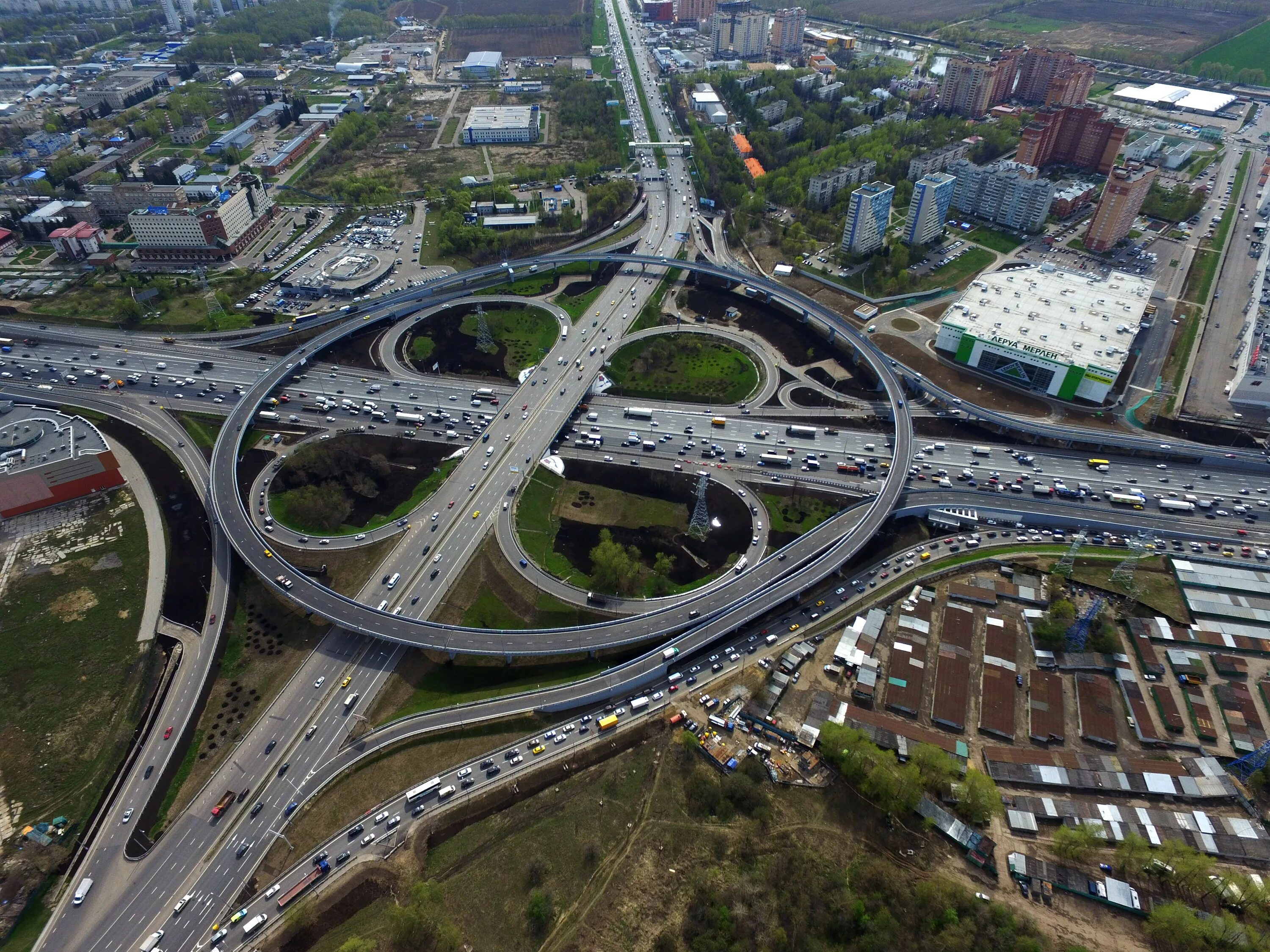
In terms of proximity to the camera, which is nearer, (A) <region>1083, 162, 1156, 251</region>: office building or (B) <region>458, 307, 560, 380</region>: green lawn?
(B) <region>458, 307, 560, 380</region>: green lawn

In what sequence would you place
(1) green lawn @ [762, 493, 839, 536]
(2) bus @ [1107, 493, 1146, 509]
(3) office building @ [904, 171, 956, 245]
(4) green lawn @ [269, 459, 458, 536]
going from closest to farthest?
1. (4) green lawn @ [269, 459, 458, 536]
2. (1) green lawn @ [762, 493, 839, 536]
3. (2) bus @ [1107, 493, 1146, 509]
4. (3) office building @ [904, 171, 956, 245]

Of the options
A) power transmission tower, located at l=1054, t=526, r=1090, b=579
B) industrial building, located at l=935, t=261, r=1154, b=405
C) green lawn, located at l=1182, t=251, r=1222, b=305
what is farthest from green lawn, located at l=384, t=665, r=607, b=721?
green lawn, located at l=1182, t=251, r=1222, b=305

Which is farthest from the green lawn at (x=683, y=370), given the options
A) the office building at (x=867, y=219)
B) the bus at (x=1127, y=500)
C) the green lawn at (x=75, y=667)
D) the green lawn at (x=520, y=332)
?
the green lawn at (x=75, y=667)

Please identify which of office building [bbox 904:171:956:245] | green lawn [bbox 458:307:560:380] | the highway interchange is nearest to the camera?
the highway interchange

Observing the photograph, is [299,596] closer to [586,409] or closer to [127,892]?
[127,892]

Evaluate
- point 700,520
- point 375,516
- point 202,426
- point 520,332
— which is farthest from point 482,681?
point 520,332

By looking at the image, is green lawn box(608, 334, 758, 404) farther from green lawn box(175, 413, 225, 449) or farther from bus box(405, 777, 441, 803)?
bus box(405, 777, 441, 803)

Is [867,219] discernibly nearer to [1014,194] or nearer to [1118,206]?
[1014,194]

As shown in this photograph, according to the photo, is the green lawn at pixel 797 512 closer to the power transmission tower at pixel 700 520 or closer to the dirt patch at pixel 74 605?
the power transmission tower at pixel 700 520
